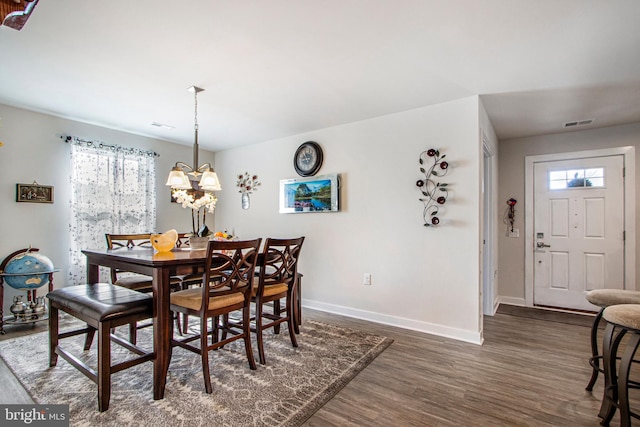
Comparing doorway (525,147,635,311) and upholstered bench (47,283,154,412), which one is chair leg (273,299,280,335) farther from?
doorway (525,147,635,311)

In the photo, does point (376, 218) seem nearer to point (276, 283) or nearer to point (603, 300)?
point (276, 283)

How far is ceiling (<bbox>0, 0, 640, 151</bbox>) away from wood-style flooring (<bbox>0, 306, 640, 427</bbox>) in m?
2.33

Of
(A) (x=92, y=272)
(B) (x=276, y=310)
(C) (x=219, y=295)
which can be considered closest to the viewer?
(C) (x=219, y=295)

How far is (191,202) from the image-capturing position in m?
2.92

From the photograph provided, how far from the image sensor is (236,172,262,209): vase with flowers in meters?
4.73

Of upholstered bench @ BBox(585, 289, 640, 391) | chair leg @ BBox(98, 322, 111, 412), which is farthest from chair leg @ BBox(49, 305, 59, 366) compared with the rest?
upholstered bench @ BBox(585, 289, 640, 391)

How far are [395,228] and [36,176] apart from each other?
4.10 metres

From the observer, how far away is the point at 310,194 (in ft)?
13.4

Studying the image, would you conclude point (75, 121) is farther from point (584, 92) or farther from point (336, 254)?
point (584, 92)

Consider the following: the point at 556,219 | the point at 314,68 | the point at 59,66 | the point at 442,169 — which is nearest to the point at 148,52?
the point at 59,66

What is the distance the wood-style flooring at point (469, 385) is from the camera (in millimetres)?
1785

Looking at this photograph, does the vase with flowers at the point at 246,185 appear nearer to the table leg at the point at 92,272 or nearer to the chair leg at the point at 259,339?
the table leg at the point at 92,272

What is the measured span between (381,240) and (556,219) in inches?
99.4

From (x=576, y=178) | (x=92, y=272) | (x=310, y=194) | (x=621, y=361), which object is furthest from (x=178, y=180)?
(x=576, y=178)
